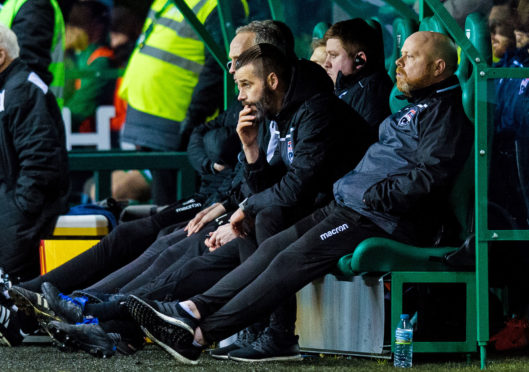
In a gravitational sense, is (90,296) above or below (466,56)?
below

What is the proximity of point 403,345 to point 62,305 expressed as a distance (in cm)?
139

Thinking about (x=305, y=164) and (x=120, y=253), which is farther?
(x=120, y=253)

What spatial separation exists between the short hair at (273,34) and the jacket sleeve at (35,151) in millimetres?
1079

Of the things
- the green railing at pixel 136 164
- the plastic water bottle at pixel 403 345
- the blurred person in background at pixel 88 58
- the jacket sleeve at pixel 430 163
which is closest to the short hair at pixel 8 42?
the green railing at pixel 136 164

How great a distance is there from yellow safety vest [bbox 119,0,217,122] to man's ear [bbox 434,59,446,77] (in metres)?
3.25

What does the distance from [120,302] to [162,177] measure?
2.76 meters

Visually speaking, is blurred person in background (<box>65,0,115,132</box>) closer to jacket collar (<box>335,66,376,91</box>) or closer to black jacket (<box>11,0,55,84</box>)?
black jacket (<box>11,0,55,84</box>)

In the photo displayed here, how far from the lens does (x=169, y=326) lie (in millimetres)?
4719

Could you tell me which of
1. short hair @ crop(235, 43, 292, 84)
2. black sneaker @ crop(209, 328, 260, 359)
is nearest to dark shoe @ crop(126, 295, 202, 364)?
black sneaker @ crop(209, 328, 260, 359)

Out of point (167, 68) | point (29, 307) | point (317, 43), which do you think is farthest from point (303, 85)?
point (167, 68)

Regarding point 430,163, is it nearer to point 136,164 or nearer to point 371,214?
point 371,214

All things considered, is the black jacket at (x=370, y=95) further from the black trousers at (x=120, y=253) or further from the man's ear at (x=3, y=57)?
the man's ear at (x=3, y=57)

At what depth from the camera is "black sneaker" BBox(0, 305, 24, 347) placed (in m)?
5.62

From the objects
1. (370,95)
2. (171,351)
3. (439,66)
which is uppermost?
(439,66)
